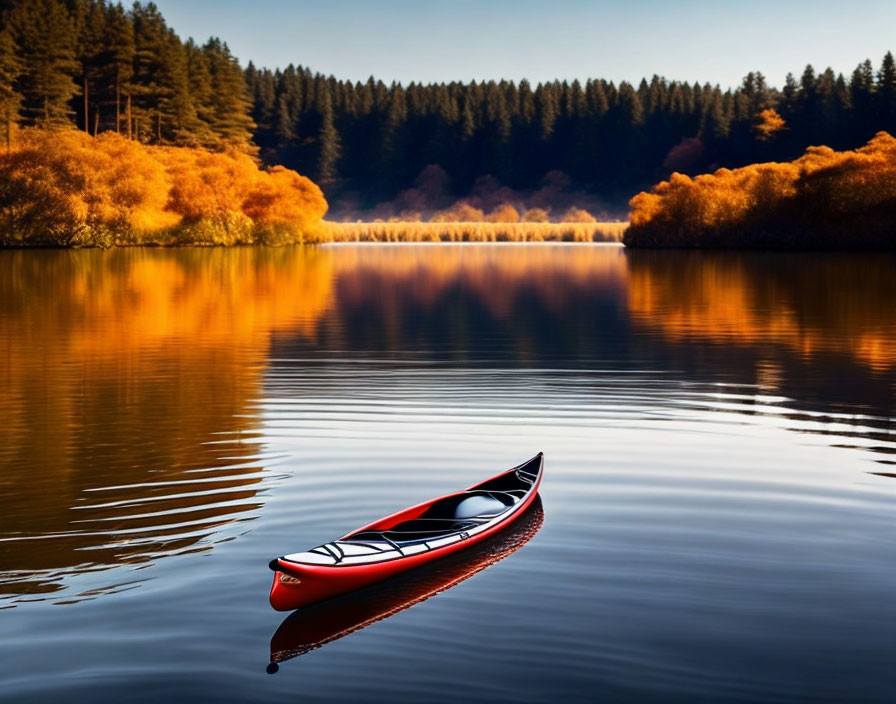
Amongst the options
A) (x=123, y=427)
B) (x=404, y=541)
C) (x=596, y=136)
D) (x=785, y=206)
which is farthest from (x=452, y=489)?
(x=596, y=136)

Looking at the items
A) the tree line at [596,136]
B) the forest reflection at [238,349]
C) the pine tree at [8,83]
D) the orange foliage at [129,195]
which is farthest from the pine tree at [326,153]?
the forest reflection at [238,349]

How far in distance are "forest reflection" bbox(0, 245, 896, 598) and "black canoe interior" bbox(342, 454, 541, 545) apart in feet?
5.82

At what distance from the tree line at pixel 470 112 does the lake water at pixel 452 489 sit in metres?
81.5

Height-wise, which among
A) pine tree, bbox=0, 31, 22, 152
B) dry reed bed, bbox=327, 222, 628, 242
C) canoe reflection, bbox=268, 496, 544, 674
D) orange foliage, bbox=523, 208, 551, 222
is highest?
pine tree, bbox=0, 31, 22, 152

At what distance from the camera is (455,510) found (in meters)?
10.9

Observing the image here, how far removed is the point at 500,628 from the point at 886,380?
49.4ft

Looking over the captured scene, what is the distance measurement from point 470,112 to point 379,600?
196 metres

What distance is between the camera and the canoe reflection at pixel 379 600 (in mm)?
8438

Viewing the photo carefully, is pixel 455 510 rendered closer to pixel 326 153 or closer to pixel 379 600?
pixel 379 600

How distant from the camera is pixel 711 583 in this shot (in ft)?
31.2

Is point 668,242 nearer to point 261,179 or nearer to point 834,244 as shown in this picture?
point 834,244

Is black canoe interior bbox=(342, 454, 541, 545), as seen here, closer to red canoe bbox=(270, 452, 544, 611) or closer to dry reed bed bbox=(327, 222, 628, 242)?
red canoe bbox=(270, 452, 544, 611)

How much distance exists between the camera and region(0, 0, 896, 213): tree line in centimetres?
10456

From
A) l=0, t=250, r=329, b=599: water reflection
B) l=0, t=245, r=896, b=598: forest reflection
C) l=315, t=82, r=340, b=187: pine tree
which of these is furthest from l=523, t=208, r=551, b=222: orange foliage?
l=0, t=250, r=329, b=599: water reflection
